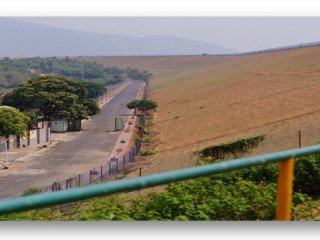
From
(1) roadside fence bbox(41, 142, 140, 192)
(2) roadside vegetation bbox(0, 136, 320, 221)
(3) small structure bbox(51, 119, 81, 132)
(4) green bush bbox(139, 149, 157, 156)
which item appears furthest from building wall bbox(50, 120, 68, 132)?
(2) roadside vegetation bbox(0, 136, 320, 221)

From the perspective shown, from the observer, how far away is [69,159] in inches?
1300

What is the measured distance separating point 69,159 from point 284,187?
3056cm

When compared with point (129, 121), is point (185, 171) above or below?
below

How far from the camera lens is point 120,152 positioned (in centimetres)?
3419

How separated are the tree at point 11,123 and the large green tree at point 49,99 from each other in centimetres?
911

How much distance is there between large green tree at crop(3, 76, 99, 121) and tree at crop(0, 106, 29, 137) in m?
9.11

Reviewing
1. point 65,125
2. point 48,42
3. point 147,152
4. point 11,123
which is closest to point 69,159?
point 11,123

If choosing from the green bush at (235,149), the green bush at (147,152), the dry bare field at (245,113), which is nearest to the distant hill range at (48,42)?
the green bush at (235,149)

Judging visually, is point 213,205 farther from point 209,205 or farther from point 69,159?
point 69,159

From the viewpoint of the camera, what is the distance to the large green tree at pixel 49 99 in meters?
42.3

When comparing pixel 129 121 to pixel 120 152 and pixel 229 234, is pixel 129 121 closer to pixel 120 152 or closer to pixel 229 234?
pixel 120 152

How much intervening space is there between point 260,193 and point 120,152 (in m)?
30.0

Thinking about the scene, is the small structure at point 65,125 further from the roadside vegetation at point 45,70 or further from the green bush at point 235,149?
the roadside vegetation at point 45,70

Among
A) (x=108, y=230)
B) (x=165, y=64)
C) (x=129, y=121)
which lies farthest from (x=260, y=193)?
(x=165, y=64)
